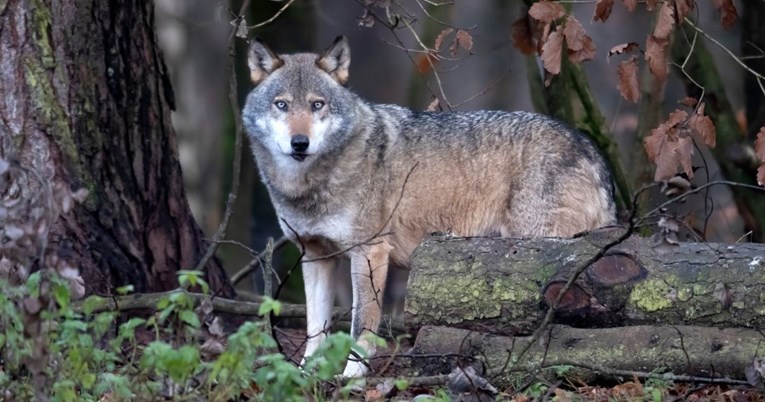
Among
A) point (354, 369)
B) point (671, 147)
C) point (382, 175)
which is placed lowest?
point (354, 369)

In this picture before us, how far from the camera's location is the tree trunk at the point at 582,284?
5.78 metres

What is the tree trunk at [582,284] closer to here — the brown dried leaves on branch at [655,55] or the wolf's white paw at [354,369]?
the wolf's white paw at [354,369]

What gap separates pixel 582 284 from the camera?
5938 millimetres

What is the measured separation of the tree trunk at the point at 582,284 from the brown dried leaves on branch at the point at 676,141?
1.48ft

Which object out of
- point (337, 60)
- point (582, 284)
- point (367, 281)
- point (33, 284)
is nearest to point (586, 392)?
point (582, 284)

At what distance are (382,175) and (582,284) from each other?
209 cm

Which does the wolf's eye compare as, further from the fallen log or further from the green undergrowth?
the green undergrowth

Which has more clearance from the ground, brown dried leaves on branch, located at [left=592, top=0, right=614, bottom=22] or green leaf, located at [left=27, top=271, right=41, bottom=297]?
brown dried leaves on branch, located at [left=592, top=0, right=614, bottom=22]

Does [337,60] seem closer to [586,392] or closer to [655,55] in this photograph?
[655,55]

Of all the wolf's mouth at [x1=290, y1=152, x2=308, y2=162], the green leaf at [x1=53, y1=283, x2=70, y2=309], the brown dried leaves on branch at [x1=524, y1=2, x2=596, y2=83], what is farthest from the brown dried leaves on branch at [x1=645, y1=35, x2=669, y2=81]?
the green leaf at [x1=53, y1=283, x2=70, y2=309]

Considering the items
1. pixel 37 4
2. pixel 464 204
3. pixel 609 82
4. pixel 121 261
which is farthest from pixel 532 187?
pixel 609 82

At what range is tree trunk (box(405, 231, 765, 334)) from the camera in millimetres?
5777

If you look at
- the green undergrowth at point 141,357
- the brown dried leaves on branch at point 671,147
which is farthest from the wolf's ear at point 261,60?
the green undergrowth at point 141,357

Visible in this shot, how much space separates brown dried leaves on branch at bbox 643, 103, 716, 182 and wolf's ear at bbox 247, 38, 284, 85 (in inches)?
107
